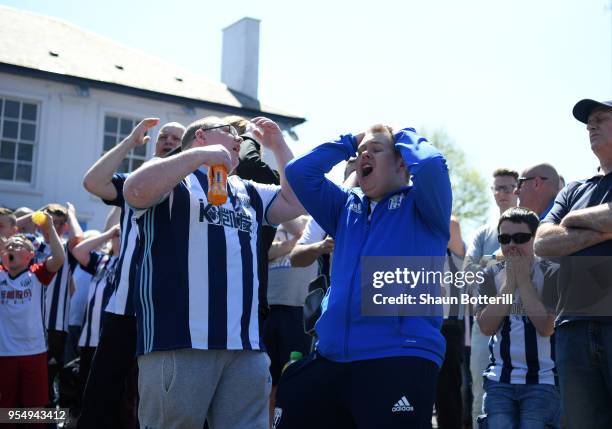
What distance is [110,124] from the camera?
65.2 feet

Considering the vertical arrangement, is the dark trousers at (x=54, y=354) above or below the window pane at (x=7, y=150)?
below

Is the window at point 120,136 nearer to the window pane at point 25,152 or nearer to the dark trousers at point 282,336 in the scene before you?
the window pane at point 25,152

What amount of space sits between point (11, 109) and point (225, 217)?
1678 centimetres

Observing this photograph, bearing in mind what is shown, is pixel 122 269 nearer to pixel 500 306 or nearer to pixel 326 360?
pixel 326 360

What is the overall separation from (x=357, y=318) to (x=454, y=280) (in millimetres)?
3349

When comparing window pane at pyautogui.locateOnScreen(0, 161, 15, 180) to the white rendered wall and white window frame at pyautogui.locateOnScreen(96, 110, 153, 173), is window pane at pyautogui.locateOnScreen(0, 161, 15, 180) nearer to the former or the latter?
the white rendered wall

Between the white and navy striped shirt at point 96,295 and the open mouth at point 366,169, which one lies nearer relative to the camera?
the open mouth at point 366,169

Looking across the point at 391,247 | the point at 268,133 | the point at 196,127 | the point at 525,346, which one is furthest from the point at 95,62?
the point at 391,247

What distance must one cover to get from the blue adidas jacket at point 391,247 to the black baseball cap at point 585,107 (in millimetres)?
1153

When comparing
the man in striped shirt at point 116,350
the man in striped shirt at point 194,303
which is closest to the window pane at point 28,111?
the man in striped shirt at point 116,350

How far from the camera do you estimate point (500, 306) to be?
16.0 ft

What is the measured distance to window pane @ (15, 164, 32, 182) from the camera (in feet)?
61.0

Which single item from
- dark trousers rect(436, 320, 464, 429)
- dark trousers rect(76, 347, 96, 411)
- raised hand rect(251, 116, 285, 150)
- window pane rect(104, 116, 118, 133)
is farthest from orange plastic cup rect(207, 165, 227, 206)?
window pane rect(104, 116, 118, 133)

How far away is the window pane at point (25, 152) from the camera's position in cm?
1864
